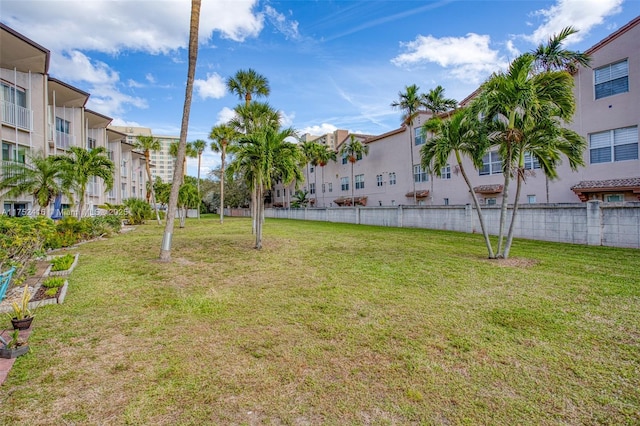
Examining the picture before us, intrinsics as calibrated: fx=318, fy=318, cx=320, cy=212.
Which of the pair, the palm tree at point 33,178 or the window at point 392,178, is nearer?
the palm tree at point 33,178

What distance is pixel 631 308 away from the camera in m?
5.66

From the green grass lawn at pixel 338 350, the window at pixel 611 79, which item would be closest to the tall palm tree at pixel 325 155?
the window at pixel 611 79

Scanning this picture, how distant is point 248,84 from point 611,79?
75.3 ft

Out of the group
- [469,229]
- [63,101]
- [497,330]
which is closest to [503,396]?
[497,330]

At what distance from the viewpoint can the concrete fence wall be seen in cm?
1122

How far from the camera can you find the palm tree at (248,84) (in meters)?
25.1

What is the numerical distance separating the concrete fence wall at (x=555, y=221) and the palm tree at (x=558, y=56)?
817 cm

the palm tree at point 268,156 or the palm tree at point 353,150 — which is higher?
the palm tree at point 353,150

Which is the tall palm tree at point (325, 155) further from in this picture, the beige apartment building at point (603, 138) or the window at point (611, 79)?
the window at point (611, 79)

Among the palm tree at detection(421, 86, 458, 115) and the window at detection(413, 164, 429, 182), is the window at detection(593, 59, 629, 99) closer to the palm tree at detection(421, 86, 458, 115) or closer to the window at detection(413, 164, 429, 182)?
the palm tree at detection(421, 86, 458, 115)

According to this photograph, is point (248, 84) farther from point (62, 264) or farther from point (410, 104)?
point (62, 264)

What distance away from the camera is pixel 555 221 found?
13.2 meters

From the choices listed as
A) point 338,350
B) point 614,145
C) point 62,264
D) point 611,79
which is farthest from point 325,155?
point 338,350

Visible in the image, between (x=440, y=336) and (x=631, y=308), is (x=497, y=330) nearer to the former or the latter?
(x=440, y=336)
